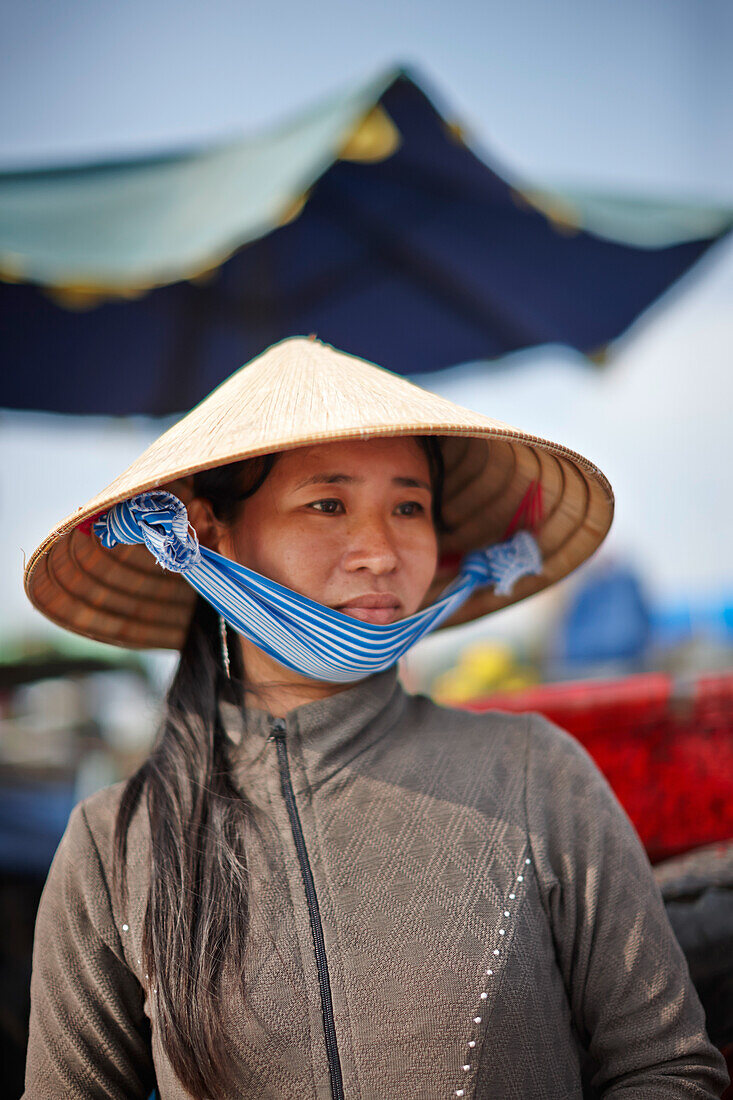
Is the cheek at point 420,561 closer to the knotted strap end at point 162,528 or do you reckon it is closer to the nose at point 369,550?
the nose at point 369,550

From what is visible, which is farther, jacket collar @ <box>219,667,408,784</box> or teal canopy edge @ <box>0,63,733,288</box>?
teal canopy edge @ <box>0,63,733,288</box>

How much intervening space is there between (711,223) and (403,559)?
6.34ft

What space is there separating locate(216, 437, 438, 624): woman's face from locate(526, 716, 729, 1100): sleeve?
373 mm

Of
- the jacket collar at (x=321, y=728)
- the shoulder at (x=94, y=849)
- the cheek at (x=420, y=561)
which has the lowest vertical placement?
the shoulder at (x=94, y=849)

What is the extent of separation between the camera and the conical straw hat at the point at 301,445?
3.21ft

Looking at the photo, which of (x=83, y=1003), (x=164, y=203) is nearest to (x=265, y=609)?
(x=83, y=1003)

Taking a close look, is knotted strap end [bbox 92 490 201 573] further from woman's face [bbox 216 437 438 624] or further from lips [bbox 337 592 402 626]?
lips [bbox 337 592 402 626]

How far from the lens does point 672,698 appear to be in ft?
6.51

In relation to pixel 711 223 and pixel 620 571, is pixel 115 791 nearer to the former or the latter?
pixel 711 223

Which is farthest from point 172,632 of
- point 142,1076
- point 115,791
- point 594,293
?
point 594,293

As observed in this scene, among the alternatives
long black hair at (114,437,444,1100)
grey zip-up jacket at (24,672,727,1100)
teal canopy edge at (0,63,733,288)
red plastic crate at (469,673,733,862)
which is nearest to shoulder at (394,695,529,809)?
grey zip-up jacket at (24,672,727,1100)

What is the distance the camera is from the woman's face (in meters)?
1.07

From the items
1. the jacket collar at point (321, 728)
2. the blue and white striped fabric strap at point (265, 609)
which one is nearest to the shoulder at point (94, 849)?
the jacket collar at point (321, 728)

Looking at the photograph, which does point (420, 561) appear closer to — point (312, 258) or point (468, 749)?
point (468, 749)
